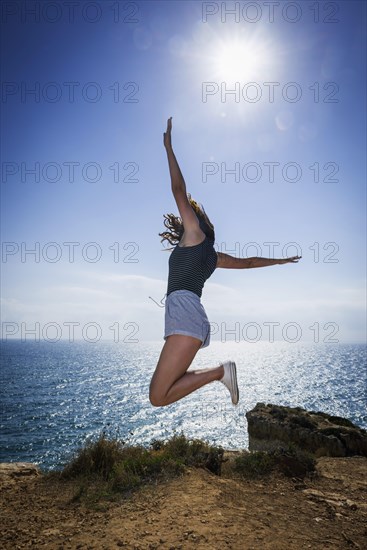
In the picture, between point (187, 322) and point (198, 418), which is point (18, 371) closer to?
point (198, 418)

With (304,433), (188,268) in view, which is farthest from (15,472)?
(304,433)

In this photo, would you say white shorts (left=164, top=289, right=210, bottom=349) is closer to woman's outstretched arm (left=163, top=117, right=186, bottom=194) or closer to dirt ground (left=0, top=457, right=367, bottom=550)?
woman's outstretched arm (left=163, top=117, right=186, bottom=194)

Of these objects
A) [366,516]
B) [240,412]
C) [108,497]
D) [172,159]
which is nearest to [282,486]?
[366,516]

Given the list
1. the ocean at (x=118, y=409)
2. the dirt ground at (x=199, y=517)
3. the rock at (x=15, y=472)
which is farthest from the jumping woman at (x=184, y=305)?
the ocean at (x=118, y=409)

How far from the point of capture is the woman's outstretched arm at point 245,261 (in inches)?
177

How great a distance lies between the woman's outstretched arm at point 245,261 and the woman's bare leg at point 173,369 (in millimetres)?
1307

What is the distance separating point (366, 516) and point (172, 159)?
5.38m

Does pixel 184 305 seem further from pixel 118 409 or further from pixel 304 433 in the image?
pixel 118 409

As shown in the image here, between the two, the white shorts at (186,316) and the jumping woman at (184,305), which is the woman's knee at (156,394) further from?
the white shorts at (186,316)

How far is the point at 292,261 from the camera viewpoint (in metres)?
5.05

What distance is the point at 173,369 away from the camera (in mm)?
3592

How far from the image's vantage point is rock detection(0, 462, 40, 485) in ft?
22.5

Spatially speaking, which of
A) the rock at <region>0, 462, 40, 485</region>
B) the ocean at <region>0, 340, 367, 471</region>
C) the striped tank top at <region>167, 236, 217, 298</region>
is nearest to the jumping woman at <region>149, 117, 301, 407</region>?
the striped tank top at <region>167, 236, 217, 298</region>

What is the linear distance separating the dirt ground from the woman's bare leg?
1.36m
